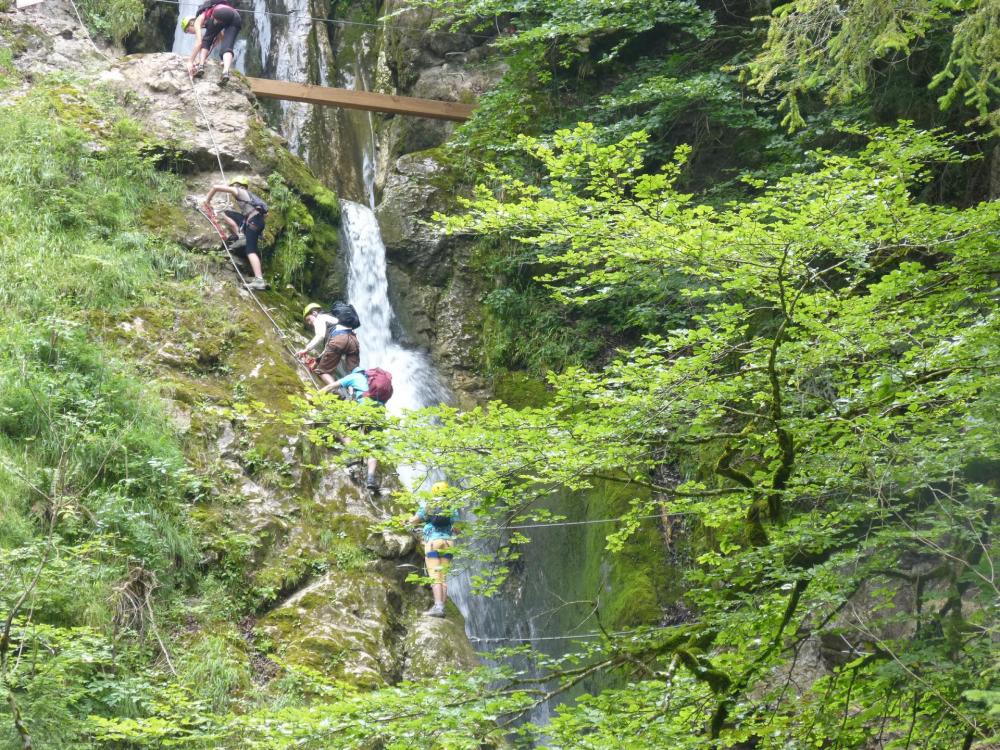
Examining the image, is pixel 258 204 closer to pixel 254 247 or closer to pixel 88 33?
pixel 254 247

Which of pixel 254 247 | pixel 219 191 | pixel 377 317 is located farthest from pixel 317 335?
pixel 377 317

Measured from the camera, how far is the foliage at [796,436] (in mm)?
3721

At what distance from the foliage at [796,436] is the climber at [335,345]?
4.89m

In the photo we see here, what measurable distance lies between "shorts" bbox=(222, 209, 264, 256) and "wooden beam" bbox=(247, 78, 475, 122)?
10.8 feet

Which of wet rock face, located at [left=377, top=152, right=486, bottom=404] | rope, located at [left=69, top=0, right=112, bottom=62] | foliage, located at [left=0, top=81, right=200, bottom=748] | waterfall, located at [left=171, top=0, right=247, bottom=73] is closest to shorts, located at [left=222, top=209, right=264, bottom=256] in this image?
foliage, located at [left=0, top=81, right=200, bottom=748]

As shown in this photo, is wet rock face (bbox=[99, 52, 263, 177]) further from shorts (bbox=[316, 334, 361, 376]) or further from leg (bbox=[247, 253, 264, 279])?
shorts (bbox=[316, 334, 361, 376])

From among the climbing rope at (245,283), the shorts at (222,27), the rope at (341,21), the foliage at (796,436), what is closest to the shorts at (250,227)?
the climbing rope at (245,283)

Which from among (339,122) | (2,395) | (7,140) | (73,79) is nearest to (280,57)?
(339,122)

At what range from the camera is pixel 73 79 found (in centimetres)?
1135

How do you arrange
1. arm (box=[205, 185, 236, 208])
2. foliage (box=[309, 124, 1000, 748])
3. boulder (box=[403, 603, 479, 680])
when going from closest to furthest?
foliage (box=[309, 124, 1000, 748]) → boulder (box=[403, 603, 479, 680]) → arm (box=[205, 185, 236, 208])

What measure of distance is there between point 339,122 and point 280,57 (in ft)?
7.11

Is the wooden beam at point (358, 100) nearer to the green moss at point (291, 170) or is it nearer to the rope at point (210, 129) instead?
the rope at point (210, 129)

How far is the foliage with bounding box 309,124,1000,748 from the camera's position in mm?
3721

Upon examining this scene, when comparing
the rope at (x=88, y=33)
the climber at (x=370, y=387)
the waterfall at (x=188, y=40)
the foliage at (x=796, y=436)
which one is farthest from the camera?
the waterfall at (x=188, y=40)
